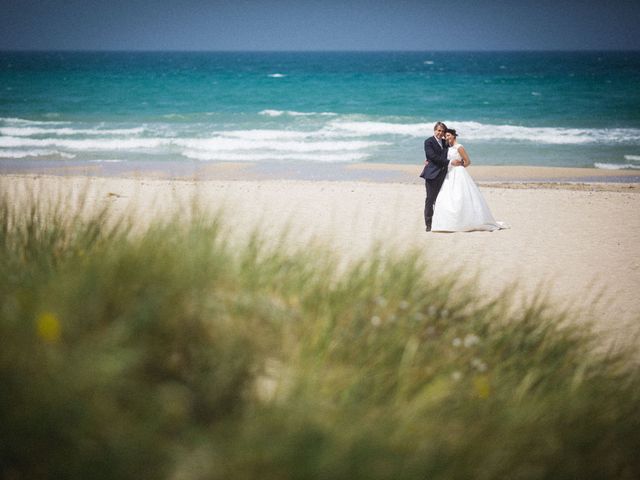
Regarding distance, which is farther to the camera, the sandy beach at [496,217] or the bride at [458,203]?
the bride at [458,203]

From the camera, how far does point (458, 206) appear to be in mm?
10570

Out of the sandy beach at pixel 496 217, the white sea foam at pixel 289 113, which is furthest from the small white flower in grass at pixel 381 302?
the white sea foam at pixel 289 113

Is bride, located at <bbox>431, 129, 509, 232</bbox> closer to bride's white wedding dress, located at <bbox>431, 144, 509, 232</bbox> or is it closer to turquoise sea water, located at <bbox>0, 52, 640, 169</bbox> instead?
bride's white wedding dress, located at <bbox>431, 144, 509, 232</bbox>

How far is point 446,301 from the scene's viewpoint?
3.95 meters

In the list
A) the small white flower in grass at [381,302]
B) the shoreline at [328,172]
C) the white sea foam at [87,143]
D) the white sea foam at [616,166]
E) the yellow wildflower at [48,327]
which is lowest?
the small white flower in grass at [381,302]

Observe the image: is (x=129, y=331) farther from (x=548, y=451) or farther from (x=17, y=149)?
(x=17, y=149)

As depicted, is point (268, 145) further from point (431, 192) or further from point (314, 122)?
point (431, 192)

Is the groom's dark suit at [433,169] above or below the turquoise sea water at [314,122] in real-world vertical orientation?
below

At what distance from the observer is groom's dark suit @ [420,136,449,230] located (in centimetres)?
1048

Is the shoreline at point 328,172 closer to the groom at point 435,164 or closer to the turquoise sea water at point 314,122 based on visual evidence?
the turquoise sea water at point 314,122

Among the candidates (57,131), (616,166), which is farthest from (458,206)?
(57,131)

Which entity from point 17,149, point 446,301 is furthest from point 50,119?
point 446,301

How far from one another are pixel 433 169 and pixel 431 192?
45 cm

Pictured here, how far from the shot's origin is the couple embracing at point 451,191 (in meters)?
10.5
